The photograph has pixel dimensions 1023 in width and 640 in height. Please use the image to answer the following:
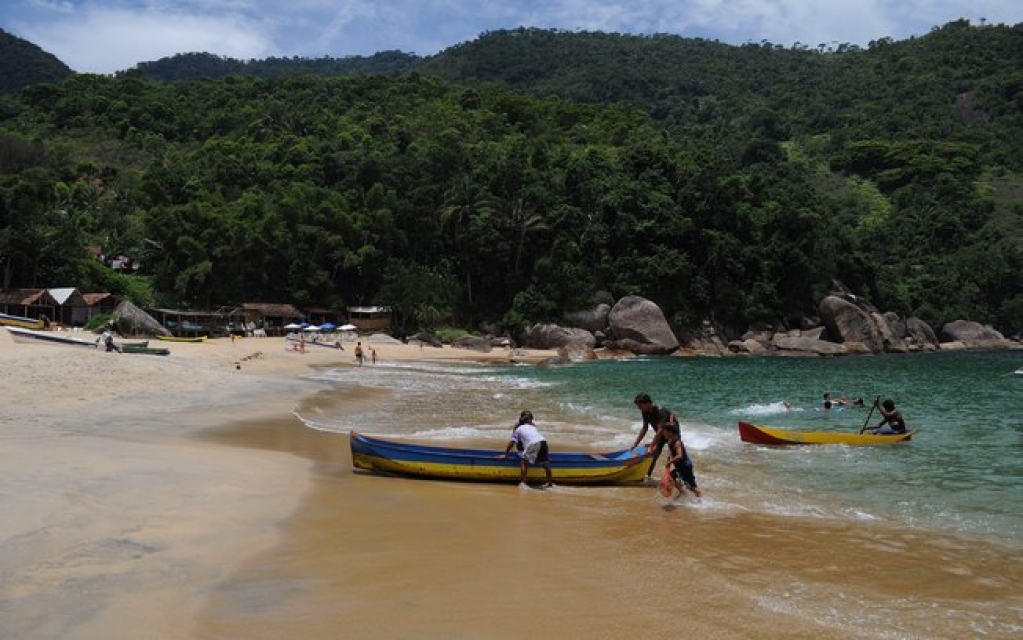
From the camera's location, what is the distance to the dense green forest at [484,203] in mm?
63562

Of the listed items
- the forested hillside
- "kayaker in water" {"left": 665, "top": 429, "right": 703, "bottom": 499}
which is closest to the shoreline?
"kayaker in water" {"left": 665, "top": 429, "right": 703, "bottom": 499}

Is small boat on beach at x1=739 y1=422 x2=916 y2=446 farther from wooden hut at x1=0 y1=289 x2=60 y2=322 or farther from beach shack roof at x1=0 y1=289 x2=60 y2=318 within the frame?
beach shack roof at x1=0 y1=289 x2=60 y2=318

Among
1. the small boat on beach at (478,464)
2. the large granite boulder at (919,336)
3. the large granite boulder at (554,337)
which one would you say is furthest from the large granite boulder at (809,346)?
the small boat on beach at (478,464)

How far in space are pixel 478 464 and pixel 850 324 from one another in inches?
2399

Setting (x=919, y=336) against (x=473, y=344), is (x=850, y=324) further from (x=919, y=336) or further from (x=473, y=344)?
(x=473, y=344)

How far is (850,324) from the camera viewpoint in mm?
65188

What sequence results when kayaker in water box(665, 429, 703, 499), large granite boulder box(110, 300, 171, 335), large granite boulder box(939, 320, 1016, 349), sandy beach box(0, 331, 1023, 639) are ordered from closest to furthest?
sandy beach box(0, 331, 1023, 639) → kayaker in water box(665, 429, 703, 499) → large granite boulder box(110, 300, 171, 335) → large granite boulder box(939, 320, 1016, 349)

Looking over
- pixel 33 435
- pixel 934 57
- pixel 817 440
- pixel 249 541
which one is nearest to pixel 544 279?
pixel 817 440

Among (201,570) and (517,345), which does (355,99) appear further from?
(201,570)

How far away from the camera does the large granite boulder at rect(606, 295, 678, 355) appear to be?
197 ft

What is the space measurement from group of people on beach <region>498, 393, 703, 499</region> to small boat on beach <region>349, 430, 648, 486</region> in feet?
0.45

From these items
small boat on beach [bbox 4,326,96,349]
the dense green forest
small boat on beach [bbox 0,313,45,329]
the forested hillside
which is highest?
the forested hillside

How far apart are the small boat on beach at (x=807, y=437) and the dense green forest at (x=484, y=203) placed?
4517 cm

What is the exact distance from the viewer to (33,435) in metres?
12.9
